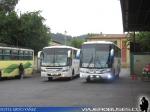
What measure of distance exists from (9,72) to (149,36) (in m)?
24.9

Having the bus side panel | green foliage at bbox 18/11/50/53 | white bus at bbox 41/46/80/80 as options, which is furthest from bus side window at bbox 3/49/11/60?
green foliage at bbox 18/11/50/53

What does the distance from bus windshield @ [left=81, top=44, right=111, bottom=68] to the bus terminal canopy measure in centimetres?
282

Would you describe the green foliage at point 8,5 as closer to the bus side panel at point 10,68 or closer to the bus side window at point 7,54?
the bus side panel at point 10,68

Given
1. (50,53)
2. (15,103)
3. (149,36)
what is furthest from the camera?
(149,36)

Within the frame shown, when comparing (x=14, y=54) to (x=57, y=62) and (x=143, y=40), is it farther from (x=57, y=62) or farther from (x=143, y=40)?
(x=143, y=40)

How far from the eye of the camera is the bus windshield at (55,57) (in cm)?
3522

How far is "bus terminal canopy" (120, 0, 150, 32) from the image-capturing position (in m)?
28.5

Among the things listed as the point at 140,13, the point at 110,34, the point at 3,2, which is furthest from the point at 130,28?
the point at 110,34

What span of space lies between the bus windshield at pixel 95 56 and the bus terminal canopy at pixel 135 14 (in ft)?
9.27

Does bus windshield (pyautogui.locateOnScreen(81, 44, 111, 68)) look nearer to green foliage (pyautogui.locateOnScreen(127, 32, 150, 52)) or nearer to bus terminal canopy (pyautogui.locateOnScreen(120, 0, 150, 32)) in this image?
bus terminal canopy (pyautogui.locateOnScreen(120, 0, 150, 32))

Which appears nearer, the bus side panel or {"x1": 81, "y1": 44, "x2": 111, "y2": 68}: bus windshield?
{"x1": 81, "y1": 44, "x2": 111, "y2": 68}: bus windshield

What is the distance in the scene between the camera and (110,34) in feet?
392

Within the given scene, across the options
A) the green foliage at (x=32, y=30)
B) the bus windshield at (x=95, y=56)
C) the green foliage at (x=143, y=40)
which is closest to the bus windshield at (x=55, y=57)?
the bus windshield at (x=95, y=56)

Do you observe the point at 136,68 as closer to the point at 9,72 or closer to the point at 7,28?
the point at 9,72
